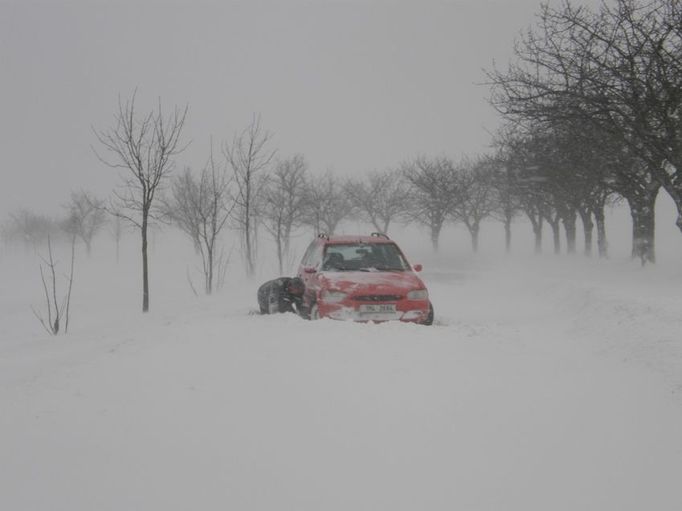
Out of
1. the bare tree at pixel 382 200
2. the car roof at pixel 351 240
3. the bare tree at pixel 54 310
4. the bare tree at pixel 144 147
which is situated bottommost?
the bare tree at pixel 54 310

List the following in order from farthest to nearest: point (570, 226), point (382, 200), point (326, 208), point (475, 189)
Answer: point (382, 200), point (326, 208), point (475, 189), point (570, 226)

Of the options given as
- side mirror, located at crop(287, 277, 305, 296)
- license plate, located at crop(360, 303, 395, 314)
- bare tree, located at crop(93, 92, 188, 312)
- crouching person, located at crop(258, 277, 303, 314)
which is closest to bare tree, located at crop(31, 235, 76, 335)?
bare tree, located at crop(93, 92, 188, 312)

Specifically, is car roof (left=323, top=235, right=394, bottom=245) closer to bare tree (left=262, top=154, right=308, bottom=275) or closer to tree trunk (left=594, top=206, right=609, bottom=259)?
bare tree (left=262, top=154, right=308, bottom=275)

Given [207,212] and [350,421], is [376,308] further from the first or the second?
[207,212]

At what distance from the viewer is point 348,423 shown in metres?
3.94

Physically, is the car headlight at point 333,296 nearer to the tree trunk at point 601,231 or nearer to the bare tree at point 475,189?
the tree trunk at point 601,231

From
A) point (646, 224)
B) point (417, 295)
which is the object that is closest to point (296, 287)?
point (417, 295)

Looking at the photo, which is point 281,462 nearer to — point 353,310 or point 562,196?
point 353,310

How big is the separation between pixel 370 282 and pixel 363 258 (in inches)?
55.3

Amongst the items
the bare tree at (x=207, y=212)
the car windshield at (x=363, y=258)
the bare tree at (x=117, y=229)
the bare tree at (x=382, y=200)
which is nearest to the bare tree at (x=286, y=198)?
the bare tree at (x=207, y=212)

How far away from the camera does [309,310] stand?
8469mm

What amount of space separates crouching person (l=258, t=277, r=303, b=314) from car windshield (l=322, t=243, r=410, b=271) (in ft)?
2.78

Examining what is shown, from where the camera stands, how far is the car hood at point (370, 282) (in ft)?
25.5

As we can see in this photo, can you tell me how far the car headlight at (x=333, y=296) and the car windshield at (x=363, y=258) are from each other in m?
1.00
